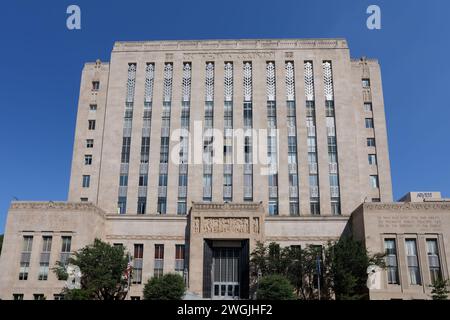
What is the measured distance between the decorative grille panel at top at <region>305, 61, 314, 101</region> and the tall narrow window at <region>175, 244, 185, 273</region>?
2597 centimetres

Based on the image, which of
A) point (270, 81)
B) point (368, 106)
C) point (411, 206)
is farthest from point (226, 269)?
point (368, 106)

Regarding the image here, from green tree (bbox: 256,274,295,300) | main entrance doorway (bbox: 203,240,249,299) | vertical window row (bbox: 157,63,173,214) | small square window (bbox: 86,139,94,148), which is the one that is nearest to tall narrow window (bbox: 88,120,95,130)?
small square window (bbox: 86,139,94,148)

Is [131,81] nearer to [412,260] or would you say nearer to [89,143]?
[89,143]

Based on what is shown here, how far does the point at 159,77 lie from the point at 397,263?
38289mm

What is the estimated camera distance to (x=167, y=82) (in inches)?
2356

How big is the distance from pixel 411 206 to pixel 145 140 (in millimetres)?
33492

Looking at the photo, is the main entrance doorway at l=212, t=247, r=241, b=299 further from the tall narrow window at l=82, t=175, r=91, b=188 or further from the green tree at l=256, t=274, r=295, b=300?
the tall narrow window at l=82, t=175, r=91, b=188

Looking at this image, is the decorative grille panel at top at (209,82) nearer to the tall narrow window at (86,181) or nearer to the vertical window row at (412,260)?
the tall narrow window at (86,181)

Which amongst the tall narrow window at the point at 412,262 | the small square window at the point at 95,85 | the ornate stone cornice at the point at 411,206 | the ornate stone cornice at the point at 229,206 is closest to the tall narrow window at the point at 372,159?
the ornate stone cornice at the point at 411,206

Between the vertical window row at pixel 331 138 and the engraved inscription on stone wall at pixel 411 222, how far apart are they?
8445 millimetres

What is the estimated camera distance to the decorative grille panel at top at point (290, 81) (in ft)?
191

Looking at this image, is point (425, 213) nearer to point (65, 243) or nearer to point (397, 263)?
point (397, 263)

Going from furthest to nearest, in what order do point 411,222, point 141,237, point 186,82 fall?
point 186,82 → point 141,237 → point 411,222

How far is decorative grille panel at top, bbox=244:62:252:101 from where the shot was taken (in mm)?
58625
